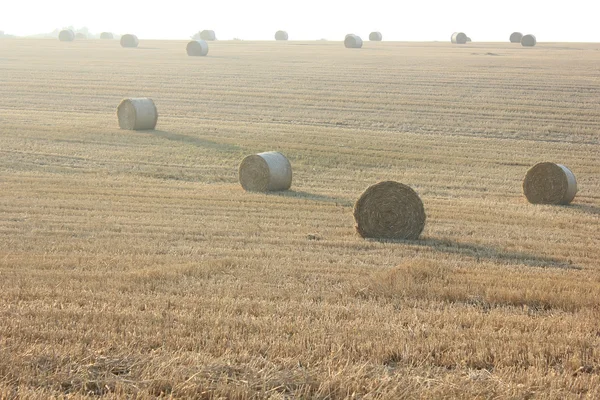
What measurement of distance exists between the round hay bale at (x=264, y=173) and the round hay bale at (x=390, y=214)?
14.7 ft

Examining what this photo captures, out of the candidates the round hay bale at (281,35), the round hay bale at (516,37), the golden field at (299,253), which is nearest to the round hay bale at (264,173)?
the golden field at (299,253)

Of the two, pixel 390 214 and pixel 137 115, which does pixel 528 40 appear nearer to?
pixel 137 115

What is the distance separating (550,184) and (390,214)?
5.71m

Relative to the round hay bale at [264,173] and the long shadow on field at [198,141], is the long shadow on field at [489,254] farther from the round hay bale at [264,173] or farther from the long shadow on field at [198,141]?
the long shadow on field at [198,141]

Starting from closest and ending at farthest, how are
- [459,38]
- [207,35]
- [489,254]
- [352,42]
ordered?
[489,254] → [352,42] → [459,38] → [207,35]

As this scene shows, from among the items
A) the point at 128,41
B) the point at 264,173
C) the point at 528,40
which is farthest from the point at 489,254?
the point at 128,41

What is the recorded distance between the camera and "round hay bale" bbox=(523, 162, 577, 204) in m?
17.9

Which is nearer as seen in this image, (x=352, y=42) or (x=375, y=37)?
(x=352, y=42)

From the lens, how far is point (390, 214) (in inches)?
549

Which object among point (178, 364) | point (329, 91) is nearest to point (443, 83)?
point (329, 91)

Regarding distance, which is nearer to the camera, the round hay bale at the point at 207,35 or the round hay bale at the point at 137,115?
the round hay bale at the point at 137,115

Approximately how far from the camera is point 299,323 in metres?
7.62

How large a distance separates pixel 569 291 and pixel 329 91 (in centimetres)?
2764

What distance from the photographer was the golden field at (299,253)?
6195 mm
